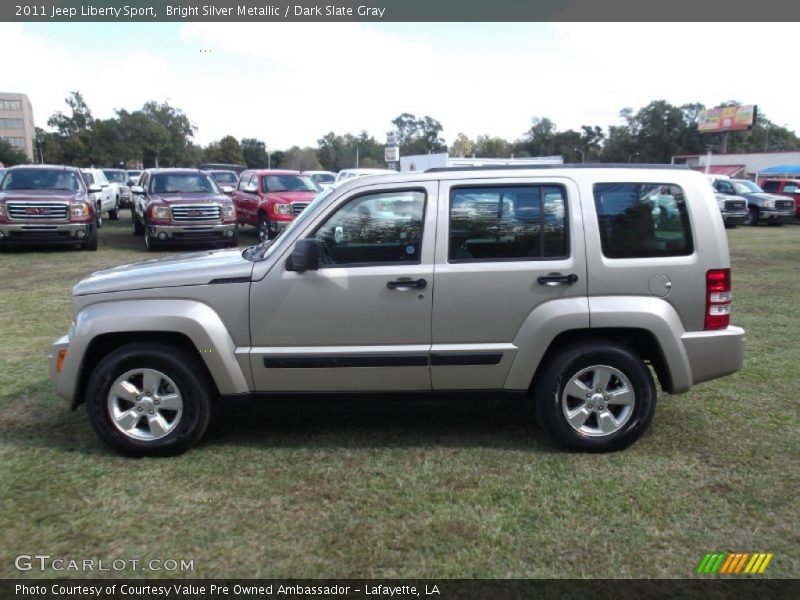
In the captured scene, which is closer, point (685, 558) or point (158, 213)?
point (685, 558)

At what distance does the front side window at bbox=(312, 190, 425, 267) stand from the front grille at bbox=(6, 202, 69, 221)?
11.6m

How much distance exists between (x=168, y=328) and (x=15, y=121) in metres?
132

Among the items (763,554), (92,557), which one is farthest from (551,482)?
(92,557)

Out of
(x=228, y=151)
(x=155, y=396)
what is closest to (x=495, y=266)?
(x=155, y=396)

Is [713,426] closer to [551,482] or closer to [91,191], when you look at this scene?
[551,482]

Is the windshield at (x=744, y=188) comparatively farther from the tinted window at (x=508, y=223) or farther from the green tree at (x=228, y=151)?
the green tree at (x=228, y=151)

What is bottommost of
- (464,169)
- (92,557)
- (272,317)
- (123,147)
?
(92,557)

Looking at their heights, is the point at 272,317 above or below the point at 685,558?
above

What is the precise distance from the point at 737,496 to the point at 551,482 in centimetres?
103

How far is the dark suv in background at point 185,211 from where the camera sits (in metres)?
14.0

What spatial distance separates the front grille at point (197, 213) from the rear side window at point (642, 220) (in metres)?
11.5

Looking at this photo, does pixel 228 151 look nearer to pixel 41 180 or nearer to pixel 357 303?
pixel 41 180

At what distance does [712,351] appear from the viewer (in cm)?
413

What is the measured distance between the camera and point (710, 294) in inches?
161
